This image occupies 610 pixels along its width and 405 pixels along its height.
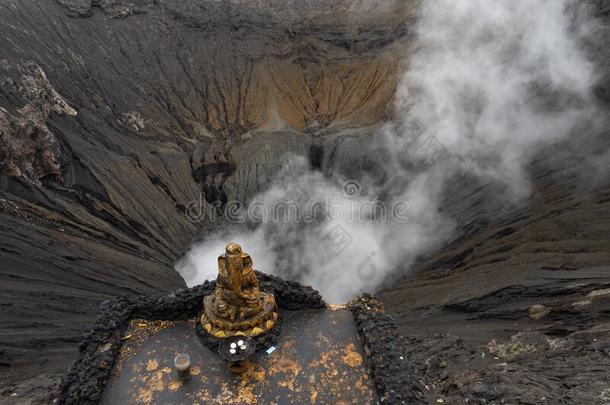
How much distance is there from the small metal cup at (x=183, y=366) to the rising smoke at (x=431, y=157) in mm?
18017

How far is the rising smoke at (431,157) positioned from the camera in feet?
89.8

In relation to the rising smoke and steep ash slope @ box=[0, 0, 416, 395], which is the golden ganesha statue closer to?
steep ash slope @ box=[0, 0, 416, 395]

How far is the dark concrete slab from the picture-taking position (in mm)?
8297

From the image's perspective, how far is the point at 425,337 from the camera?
48.2ft

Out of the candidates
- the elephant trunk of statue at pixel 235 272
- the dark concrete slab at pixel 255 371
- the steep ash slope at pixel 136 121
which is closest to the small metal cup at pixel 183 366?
the dark concrete slab at pixel 255 371

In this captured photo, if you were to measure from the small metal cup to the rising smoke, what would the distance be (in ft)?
59.1

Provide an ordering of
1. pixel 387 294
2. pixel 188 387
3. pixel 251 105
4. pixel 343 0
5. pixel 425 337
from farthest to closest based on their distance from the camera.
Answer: pixel 343 0
pixel 251 105
pixel 387 294
pixel 425 337
pixel 188 387

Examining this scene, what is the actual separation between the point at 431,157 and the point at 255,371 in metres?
26.3

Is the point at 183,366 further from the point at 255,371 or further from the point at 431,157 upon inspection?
the point at 431,157

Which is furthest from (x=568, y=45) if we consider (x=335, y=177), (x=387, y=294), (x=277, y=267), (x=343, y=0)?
(x=343, y=0)

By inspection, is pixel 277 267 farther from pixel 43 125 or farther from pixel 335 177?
pixel 43 125

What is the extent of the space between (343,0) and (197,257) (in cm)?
4948
